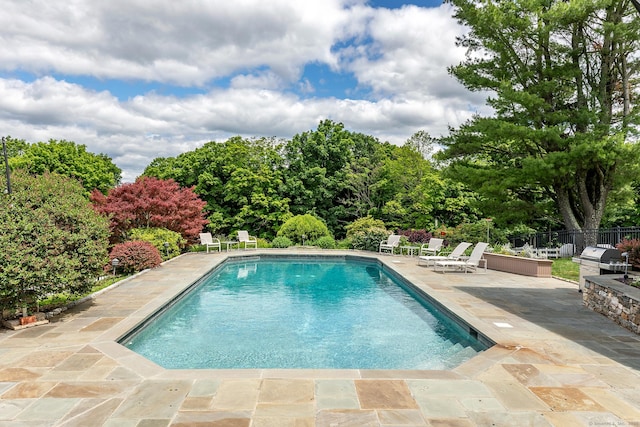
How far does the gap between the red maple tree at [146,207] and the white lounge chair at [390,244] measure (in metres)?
7.60

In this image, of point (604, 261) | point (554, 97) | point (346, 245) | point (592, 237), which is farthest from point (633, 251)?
point (346, 245)

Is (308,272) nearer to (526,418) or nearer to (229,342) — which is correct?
(229,342)

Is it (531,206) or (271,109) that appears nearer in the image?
(531,206)

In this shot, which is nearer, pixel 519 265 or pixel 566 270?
pixel 519 265

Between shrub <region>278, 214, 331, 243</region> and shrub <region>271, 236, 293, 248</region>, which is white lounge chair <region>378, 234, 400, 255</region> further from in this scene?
shrub <region>271, 236, 293, 248</region>

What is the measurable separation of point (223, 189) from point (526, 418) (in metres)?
21.9

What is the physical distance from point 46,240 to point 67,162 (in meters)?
27.9

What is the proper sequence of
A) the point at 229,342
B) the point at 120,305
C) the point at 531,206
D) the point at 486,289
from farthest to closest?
the point at 531,206
the point at 486,289
the point at 120,305
the point at 229,342

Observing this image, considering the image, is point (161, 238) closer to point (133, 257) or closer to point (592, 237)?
point (133, 257)

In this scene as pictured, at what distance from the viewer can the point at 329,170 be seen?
24.4 metres

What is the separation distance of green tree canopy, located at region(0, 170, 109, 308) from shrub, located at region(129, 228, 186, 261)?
19.9 ft

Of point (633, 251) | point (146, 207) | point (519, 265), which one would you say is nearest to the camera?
point (633, 251)

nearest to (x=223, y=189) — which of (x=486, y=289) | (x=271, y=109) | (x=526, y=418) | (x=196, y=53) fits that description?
(x=271, y=109)

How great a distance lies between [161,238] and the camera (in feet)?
44.7
